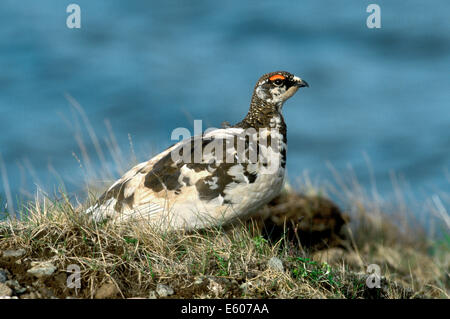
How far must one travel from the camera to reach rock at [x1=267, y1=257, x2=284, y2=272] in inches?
203

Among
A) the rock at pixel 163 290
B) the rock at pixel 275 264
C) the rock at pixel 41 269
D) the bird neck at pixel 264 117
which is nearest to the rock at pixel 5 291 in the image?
the rock at pixel 41 269

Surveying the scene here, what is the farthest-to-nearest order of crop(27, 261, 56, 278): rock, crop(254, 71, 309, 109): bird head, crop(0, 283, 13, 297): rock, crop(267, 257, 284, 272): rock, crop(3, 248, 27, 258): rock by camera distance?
crop(254, 71, 309, 109): bird head, crop(267, 257, 284, 272): rock, crop(3, 248, 27, 258): rock, crop(27, 261, 56, 278): rock, crop(0, 283, 13, 297): rock

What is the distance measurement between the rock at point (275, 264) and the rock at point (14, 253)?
201cm

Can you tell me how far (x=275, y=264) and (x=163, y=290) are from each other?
0.99 m

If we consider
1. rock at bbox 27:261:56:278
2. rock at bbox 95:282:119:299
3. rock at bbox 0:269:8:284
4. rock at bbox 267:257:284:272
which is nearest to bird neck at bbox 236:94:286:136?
rock at bbox 267:257:284:272

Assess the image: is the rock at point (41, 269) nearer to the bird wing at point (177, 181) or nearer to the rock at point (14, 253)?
the rock at point (14, 253)

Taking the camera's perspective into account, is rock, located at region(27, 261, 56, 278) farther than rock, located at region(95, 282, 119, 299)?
Yes

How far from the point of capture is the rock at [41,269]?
15.8 feet

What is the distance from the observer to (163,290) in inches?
189

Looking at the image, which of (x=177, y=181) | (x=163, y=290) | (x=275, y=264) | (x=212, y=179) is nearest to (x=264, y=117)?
(x=212, y=179)

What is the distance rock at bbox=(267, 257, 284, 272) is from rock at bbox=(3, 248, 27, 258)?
201 centimetres

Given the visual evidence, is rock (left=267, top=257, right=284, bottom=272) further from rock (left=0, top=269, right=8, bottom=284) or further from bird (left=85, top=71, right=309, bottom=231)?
rock (left=0, top=269, right=8, bottom=284)
